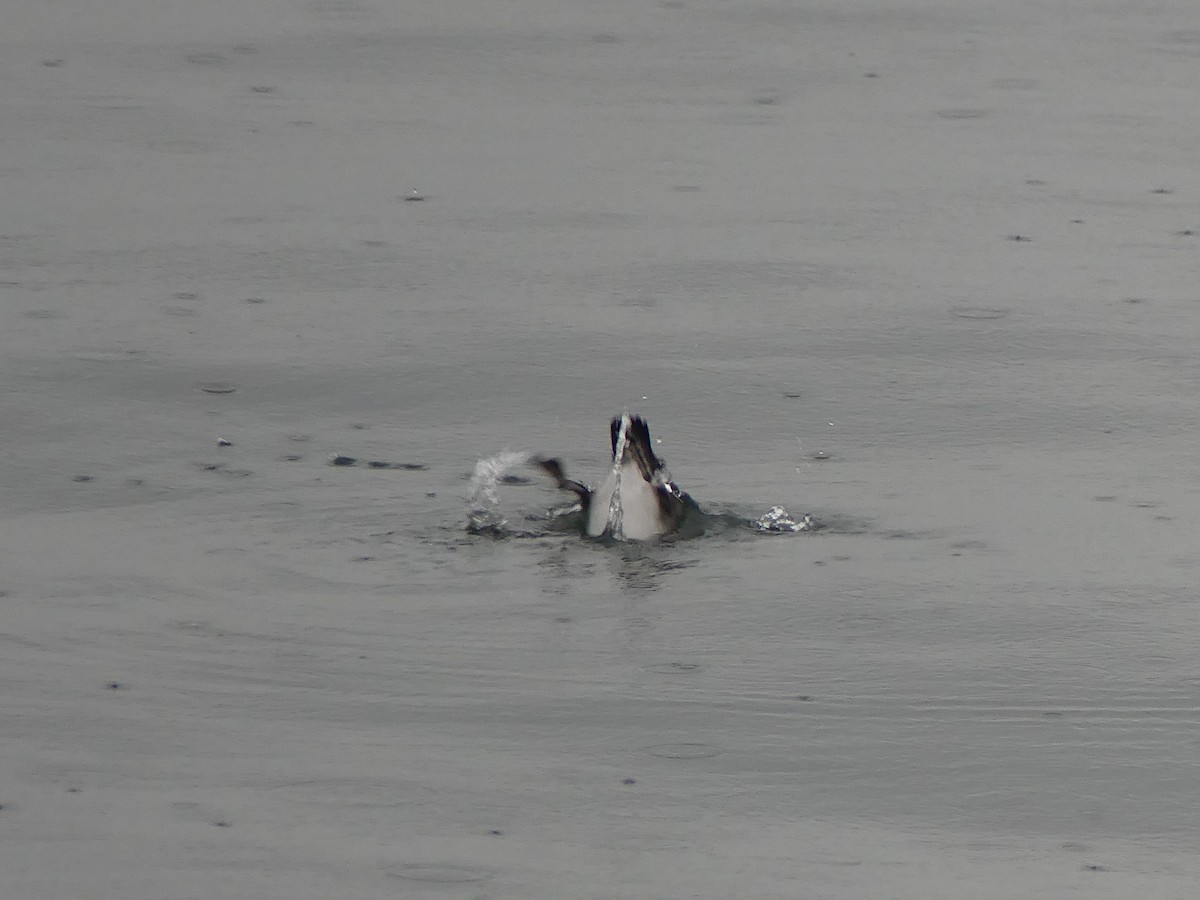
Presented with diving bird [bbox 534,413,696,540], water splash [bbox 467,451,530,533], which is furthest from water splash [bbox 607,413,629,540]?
water splash [bbox 467,451,530,533]

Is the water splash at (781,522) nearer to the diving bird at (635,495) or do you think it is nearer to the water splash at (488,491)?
the diving bird at (635,495)

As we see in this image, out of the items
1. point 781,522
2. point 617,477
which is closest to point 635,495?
point 617,477

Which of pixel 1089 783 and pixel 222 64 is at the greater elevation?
pixel 222 64

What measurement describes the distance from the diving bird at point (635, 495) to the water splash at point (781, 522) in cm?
19

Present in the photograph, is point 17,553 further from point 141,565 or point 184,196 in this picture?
point 184,196

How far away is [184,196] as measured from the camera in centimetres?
810

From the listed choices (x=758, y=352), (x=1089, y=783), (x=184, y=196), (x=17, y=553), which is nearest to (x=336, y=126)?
(x=184, y=196)

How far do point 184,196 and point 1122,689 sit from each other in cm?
465

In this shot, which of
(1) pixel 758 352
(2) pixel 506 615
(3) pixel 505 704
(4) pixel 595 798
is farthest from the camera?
(1) pixel 758 352

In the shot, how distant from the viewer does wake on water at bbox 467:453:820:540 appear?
18.2 ft

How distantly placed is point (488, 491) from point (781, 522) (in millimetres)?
808

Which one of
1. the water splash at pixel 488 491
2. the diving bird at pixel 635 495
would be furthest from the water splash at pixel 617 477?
the water splash at pixel 488 491

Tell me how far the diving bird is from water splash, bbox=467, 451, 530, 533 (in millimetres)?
270

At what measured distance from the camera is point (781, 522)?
5.59 metres
